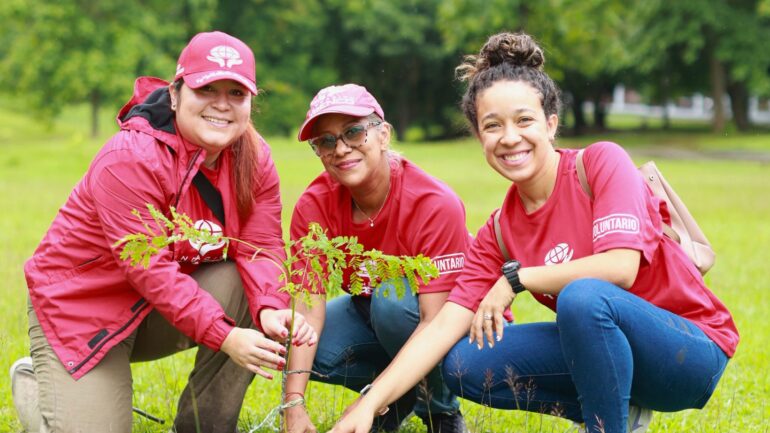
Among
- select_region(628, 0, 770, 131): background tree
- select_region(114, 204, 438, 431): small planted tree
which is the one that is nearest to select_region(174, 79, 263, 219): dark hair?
select_region(114, 204, 438, 431): small planted tree

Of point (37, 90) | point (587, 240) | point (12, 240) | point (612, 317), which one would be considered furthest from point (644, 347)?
point (37, 90)

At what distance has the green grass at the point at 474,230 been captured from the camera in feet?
16.5

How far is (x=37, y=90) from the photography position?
133 feet

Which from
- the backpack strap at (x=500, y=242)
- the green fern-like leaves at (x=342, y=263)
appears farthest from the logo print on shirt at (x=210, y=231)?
the backpack strap at (x=500, y=242)

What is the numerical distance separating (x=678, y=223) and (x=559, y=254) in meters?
0.52

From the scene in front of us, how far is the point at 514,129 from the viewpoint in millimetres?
3967

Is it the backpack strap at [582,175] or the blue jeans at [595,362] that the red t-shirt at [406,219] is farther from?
the backpack strap at [582,175]

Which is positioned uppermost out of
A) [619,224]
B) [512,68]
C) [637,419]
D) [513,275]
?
[512,68]

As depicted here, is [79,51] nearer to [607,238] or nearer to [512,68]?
[512,68]

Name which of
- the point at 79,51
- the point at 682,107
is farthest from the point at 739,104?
the point at 682,107

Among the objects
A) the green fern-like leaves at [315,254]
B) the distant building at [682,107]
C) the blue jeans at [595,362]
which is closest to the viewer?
the green fern-like leaves at [315,254]

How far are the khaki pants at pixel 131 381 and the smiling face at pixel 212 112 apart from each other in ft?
2.25

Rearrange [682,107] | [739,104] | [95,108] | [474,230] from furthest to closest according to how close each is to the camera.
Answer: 1. [682,107]
2. [739,104]
3. [95,108]
4. [474,230]

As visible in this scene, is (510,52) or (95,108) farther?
(95,108)
